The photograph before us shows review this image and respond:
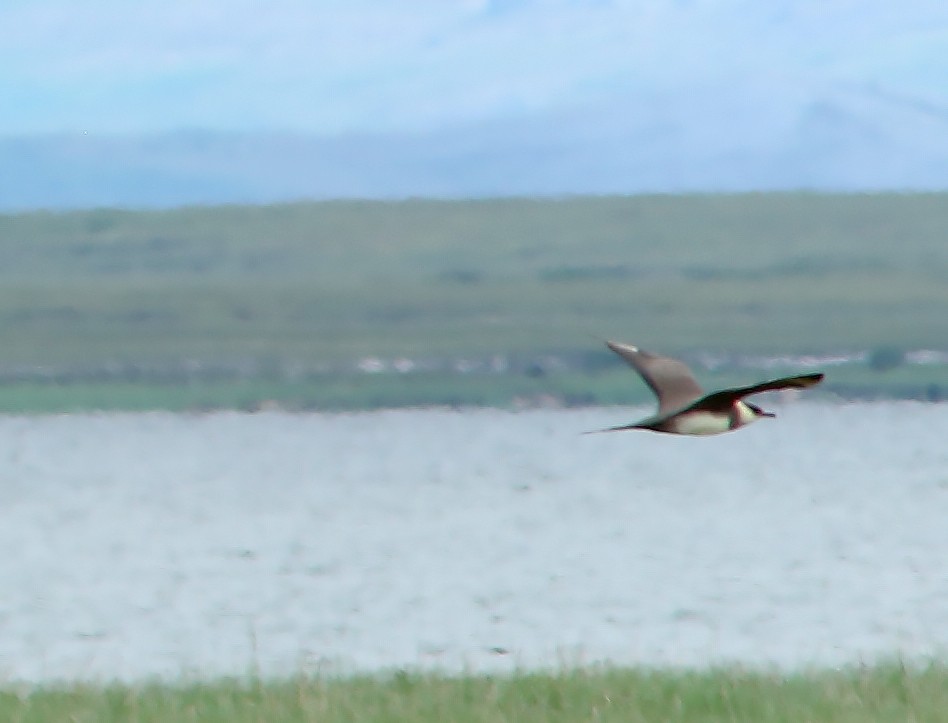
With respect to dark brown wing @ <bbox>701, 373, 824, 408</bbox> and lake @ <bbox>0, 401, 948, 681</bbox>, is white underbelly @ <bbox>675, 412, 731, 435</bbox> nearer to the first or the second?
dark brown wing @ <bbox>701, 373, 824, 408</bbox>

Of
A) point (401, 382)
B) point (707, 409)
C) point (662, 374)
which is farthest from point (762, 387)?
point (401, 382)

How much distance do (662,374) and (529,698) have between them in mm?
4225

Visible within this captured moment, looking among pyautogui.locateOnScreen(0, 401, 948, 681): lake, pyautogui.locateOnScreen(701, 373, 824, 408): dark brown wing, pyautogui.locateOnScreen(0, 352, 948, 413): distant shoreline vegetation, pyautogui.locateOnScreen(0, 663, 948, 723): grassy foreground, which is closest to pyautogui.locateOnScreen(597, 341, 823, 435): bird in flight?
pyautogui.locateOnScreen(701, 373, 824, 408): dark brown wing

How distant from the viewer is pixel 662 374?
7.77 m

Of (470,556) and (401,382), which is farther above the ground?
(401,382)

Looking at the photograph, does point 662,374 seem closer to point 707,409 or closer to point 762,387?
point 707,409

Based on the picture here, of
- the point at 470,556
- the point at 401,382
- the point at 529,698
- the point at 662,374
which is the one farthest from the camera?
the point at 401,382

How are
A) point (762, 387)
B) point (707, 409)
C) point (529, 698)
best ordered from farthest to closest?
point (529, 698) < point (707, 409) < point (762, 387)

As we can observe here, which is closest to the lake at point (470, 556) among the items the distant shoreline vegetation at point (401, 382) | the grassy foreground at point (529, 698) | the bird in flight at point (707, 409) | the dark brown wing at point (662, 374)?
the grassy foreground at point (529, 698)

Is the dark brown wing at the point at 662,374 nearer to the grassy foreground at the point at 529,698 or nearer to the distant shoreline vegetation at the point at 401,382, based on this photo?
the grassy foreground at the point at 529,698

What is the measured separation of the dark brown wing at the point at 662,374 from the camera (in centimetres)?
762

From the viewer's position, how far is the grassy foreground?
10836mm

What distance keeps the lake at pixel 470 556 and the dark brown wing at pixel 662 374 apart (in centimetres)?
485

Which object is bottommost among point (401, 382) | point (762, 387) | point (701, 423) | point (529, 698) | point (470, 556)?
point (470, 556)
